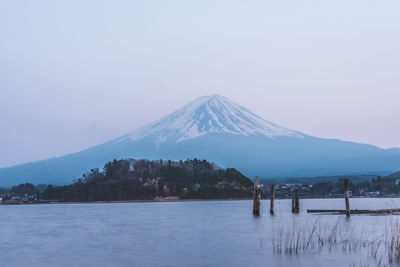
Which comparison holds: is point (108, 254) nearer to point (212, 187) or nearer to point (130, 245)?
point (130, 245)

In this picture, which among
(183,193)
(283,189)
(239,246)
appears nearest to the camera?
(239,246)

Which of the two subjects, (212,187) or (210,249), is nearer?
(210,249)

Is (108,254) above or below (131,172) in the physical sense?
below

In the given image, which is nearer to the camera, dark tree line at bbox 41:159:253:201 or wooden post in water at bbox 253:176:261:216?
wooden post in water at bbox 253:176:261:216

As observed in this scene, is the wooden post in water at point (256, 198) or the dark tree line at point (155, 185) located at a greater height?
the dark tree line at point (155, 185)

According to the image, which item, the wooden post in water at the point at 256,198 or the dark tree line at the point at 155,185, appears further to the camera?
the dark tree line at the point at 155,185

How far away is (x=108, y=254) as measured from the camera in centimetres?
3078

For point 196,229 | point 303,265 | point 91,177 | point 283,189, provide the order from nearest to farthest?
1. point 303,265
2. point 196,229
3. point 91,177
4. point 283,189

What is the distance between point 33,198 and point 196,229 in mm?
138350

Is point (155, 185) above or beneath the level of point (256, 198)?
above

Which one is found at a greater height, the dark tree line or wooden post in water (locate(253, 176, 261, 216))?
the dark tree line

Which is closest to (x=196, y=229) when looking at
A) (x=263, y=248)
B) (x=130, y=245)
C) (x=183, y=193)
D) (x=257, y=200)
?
(x=257, y=200)

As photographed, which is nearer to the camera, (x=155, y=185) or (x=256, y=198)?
(x=256, y=198)

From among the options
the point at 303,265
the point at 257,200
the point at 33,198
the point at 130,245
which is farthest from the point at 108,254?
the point at 33,198
